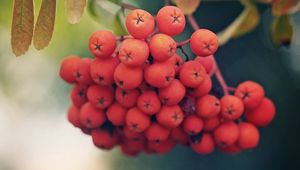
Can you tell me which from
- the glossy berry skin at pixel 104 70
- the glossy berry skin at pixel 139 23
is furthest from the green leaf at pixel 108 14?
the glossy berry skin at pixel 139 23

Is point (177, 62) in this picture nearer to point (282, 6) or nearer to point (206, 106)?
point (206, 106)

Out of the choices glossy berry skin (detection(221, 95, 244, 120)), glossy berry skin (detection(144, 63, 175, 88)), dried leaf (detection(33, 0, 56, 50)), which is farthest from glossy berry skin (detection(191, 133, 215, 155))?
dried leaf (detection(33, 0, 56, 50))

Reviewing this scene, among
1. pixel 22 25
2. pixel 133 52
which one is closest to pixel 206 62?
pixel 133 52

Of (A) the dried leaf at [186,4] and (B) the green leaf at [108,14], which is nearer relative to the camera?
(A) the dried leaf at [186,4]

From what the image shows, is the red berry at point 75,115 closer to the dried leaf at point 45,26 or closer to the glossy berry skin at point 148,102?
the glossy berry skin at point 148,102

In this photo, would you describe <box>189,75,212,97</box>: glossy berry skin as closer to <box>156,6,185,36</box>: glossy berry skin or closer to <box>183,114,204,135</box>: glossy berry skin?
<box>183,114,204,135</box>: glossy berry skin
